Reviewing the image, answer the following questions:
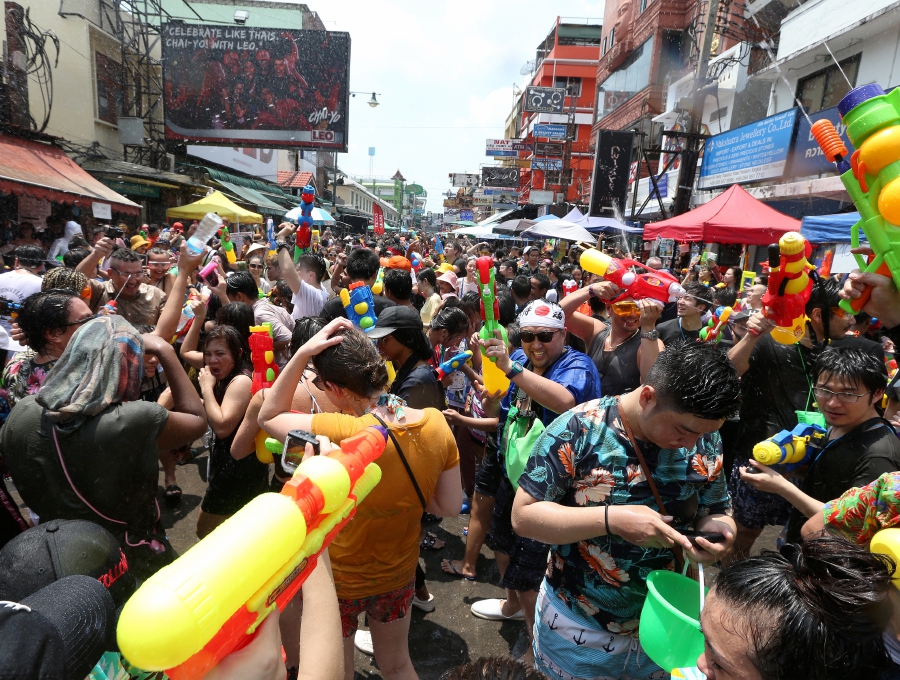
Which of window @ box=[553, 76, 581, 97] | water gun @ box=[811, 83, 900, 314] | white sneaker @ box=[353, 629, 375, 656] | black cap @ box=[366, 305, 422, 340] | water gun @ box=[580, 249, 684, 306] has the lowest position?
white sneaker @ box=[353, 629, 375, 656]

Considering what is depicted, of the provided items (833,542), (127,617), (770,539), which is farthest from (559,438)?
(770,539)

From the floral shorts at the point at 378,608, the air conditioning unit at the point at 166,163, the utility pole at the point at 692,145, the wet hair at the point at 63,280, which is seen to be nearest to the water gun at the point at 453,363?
the floral shorts at the point at 378,608

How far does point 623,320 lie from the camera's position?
134 inches

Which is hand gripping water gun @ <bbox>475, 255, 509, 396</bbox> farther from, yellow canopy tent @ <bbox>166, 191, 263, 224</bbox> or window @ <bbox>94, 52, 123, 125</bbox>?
window @ <bbox>94, 52, 123, 125</bbox>

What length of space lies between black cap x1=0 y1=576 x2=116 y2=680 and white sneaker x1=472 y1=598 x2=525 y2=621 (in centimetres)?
226

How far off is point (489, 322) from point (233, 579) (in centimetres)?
197

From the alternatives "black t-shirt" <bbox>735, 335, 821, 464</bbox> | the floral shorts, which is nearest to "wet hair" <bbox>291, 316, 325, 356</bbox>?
the floral shorts

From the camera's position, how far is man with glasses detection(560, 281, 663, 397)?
118 inches

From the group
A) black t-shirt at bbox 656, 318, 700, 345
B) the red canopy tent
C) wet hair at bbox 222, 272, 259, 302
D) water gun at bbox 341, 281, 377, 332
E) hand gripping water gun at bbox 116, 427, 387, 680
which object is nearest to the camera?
hand gripping water gun at bbox 116, 427, 387, 680

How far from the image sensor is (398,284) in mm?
4535

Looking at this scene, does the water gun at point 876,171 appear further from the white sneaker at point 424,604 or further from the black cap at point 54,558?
the black cap at point 54,558

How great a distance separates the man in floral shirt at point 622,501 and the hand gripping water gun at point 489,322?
2.67 feet

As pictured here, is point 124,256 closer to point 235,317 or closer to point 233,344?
point 235,317

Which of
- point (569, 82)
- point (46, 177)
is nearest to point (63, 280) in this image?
point (46, 177)
